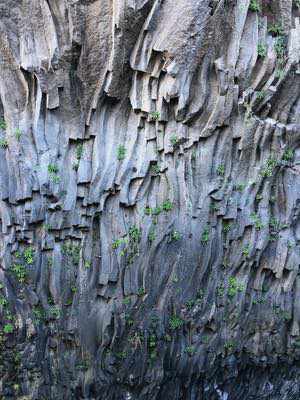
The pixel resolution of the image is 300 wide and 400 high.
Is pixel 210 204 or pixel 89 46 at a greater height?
pixel 89 46

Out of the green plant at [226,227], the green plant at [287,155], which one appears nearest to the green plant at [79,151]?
the green plant at [226,227]

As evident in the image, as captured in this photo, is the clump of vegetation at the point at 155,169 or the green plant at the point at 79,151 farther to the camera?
the clump of vegetation at the point at 155,169

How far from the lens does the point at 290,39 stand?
6.50m

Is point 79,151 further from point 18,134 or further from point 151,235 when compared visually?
point 151,235

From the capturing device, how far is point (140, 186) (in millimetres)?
6246

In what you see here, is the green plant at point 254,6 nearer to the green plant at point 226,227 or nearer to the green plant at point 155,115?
the green plant at point 155,115

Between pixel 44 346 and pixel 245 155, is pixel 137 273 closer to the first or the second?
pixel 44 346

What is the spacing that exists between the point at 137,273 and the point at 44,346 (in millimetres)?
1615

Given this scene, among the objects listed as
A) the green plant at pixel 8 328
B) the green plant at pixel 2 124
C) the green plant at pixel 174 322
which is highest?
the green plant at pixel 2 124

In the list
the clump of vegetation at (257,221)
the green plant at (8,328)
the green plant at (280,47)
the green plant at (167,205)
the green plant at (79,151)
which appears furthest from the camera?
the clump of vegetation at (257,221)

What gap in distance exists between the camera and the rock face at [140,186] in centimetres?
580

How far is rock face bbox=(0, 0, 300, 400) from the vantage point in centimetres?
580

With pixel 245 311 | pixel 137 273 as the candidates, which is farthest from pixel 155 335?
pixel 245 311

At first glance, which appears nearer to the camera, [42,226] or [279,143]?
[42,226]
